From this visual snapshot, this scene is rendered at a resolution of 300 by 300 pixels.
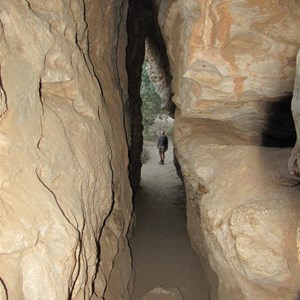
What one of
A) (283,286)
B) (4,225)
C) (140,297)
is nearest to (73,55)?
(4,225)

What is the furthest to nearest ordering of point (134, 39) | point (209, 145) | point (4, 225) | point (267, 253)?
point (134, 39) → point (209, 145) → point (267, 253) → point (4, 225)

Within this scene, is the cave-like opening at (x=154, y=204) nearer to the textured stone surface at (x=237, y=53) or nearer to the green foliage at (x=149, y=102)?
the green foliage at (x=149, y=102)

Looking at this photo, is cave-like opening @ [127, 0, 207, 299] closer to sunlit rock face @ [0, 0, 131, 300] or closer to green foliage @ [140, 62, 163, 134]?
sunlit rock face @ [0, 0, 131, 300]

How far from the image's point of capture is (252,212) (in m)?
3.86

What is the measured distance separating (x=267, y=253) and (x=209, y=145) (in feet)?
7.91

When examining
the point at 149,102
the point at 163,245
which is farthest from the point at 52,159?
the point at 149,102

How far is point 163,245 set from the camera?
7.69 meters

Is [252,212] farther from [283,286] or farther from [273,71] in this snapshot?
[273,71]

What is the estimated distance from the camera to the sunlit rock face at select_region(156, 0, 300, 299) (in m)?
3.81

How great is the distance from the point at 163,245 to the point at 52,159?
5.20 m

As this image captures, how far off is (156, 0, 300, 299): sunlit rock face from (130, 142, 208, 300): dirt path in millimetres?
731

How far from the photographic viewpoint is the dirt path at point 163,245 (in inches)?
252

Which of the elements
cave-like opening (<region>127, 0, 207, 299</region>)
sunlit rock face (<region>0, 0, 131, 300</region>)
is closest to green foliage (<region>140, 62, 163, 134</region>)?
cave-like opening (<region>127, 0, 207, 299</region>)

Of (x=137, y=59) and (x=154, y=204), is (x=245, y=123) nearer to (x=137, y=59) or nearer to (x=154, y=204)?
(x=154, y=204)
